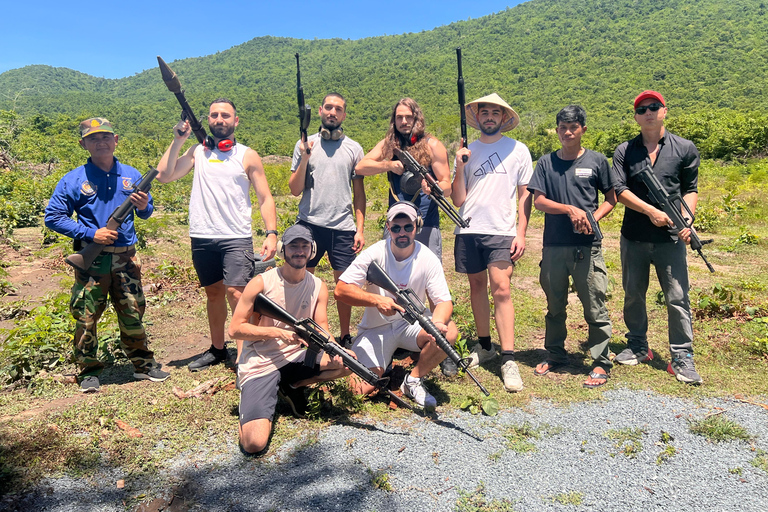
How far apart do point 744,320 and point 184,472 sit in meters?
5.95

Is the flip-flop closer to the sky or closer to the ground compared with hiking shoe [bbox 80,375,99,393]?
closer to the ground

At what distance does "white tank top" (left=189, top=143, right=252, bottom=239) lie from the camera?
416cm

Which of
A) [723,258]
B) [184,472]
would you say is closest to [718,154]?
[723,258]

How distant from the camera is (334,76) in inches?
5079

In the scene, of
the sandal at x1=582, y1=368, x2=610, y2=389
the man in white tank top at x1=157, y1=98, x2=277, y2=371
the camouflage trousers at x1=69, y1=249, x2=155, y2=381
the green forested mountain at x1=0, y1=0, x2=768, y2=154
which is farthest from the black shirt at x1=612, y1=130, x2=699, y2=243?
the green forested mountain at x1=0, y1=0, x2=768, y2=154

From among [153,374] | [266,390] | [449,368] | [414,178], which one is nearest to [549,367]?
[449,368]

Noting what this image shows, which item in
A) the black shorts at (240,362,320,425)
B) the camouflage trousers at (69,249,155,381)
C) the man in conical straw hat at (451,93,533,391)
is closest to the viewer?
the black shorts at (240,362,320,425)

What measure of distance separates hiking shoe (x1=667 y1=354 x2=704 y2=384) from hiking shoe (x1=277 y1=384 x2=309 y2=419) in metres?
3.29

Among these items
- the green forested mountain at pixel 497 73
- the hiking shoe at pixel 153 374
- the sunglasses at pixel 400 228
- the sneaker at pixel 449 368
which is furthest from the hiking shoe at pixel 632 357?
the green forested mountain at pixel 497 73

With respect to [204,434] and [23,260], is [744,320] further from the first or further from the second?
[23,260]

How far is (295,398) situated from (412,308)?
116 cm

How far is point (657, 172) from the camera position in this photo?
421 centimetres

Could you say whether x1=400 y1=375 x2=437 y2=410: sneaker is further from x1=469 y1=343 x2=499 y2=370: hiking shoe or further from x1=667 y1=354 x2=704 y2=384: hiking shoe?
x1=667 y1=354 x2=704 y2=384: hiking shoe

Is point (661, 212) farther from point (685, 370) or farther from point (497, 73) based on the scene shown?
point (497, 73)
